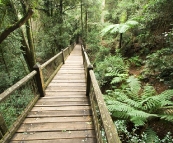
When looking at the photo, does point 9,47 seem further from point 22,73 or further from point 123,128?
point 123,128

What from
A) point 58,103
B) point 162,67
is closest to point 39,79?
point 58,103

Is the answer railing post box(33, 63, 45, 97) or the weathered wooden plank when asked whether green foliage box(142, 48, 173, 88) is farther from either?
railing post box(33, 63, 45, 97)

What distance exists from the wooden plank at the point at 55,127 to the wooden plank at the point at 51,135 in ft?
0.32

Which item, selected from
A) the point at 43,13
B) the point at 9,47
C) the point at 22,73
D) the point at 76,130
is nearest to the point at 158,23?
the point at 76,130

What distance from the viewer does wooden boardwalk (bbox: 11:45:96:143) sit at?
2.40m

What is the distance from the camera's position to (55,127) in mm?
2650

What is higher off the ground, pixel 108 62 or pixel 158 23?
pixel 158 23

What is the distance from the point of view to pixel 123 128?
2.85 m

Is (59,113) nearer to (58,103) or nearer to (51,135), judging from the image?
(58,103)

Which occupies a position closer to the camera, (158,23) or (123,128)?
(123,128)

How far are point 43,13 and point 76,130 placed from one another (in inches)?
474

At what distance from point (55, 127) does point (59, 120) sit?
0.23 m

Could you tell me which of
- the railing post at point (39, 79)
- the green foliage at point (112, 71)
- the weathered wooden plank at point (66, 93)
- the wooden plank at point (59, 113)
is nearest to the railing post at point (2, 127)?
the wooden plank at point (59, 113)

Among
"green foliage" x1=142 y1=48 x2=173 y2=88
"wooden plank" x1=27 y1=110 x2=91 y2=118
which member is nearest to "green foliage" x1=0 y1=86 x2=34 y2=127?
"wooden plank" x1=27 y1=110 x2=91 y2=118
